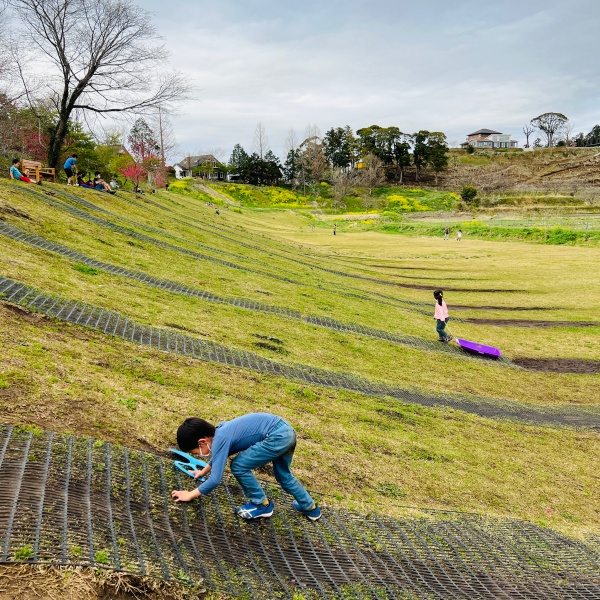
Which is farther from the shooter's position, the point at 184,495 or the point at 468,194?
the point at 468,194

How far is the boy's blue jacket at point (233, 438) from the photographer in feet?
16.0

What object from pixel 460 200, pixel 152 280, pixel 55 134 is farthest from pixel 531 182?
pixel 152 280

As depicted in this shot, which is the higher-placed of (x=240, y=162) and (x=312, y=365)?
(x=240, y=162)

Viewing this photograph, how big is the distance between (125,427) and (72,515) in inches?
88.0

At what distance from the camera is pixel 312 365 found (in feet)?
41.4

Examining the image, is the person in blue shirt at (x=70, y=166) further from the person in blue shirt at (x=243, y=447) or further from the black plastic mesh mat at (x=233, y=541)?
the person in blue shirt at (x=243, y=447)

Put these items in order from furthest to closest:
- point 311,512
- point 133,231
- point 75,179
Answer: point 75,179, point 133,231, point 311,512

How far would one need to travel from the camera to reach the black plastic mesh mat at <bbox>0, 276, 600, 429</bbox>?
9906mm

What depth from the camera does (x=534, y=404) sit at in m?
13.8

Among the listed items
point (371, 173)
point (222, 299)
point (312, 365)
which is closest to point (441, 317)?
point (312, 365)

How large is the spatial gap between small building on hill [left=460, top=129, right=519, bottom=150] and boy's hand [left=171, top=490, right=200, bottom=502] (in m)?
170

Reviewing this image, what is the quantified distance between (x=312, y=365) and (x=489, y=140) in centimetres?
16841

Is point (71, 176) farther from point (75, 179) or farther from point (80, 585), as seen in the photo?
point (80, 585)

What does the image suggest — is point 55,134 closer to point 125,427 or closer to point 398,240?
point 125,427
